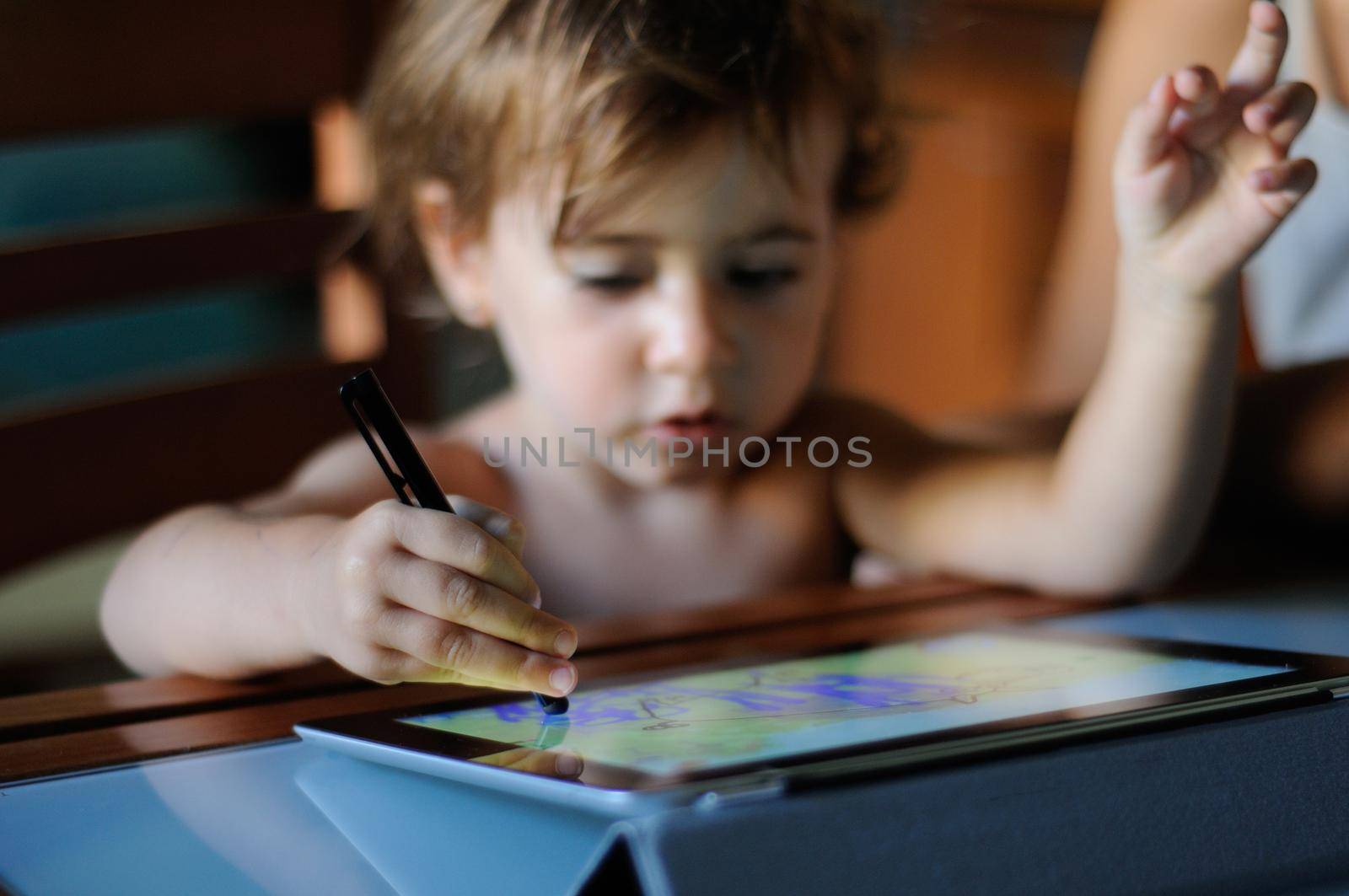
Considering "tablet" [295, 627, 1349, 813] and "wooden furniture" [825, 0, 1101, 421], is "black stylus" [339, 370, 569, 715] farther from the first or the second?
"wooden furniture" [825, 0, 1101, 421]

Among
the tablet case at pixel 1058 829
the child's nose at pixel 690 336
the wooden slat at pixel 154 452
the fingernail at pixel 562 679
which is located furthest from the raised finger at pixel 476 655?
the wooden slat at pixel 154 452

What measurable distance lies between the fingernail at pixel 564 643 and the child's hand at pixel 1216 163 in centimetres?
30

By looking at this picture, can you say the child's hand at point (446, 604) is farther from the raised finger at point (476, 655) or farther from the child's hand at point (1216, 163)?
the child's hand at point (1216, 163)

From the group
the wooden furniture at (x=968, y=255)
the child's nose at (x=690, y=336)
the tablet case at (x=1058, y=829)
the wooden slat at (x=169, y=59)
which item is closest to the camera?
the tablet case at (x=1058, y=829)

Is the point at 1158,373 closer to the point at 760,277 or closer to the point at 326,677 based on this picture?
the point at 760,277

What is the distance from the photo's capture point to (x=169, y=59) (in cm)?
82

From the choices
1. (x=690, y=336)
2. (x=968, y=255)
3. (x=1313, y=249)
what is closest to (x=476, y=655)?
(x=690, y=336)

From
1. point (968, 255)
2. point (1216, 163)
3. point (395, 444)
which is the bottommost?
point (395, 444)

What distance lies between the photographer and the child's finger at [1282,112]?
0.48m

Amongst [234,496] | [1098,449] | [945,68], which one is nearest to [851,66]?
[1098,449]

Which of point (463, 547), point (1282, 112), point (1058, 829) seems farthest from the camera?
point (1282, 112)

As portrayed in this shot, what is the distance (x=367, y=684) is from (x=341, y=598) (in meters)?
0.06

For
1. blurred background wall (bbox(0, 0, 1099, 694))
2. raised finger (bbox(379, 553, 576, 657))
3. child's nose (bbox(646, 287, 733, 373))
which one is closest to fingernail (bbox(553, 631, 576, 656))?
raised finger (bbox(379, 553, 576, 657))

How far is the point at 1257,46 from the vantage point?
0.48 meters
